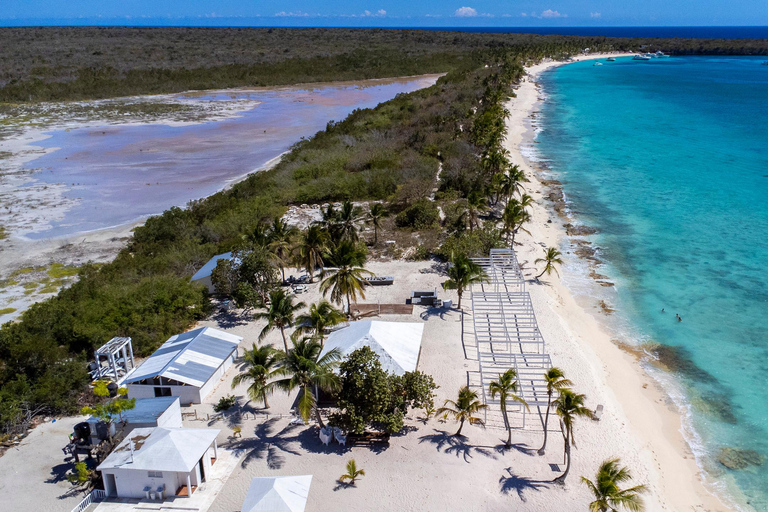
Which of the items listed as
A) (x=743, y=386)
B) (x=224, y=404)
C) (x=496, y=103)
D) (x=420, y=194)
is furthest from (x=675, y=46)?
(x=224, y=404)

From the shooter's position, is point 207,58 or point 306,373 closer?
point 306,373

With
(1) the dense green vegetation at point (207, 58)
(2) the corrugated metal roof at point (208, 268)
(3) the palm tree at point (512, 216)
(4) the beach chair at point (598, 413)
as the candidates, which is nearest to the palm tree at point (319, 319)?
(2) the corrugated metal roof at point (208, 268)

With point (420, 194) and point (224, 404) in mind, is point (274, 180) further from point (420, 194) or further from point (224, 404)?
point (224, 404)

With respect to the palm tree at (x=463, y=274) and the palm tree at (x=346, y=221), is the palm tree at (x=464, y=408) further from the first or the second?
the palm tree at (x=346, y=221)

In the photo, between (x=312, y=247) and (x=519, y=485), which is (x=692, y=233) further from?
(x=519, y=485)

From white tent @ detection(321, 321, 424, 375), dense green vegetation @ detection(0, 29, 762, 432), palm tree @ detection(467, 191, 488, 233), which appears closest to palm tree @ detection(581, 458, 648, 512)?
white tent @ detection(321, 321, 424, 375)

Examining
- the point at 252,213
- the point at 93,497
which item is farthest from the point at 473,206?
the point at 93,497
